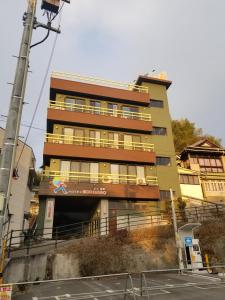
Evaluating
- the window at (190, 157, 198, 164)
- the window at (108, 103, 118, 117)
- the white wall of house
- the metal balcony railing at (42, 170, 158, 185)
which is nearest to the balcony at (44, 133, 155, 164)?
the metal balcony railing at (42, 170, 158, 185)

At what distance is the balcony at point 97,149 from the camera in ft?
87.2

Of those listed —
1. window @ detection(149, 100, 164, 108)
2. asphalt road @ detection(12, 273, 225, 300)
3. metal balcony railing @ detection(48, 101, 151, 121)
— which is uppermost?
window @ detection(149, 100, 164, 108)

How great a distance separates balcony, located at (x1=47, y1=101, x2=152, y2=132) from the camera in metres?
28.5

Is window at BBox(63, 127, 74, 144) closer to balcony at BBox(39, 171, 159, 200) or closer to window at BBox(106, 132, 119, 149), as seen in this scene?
balcony at BBox(39, 171, 159, 200)

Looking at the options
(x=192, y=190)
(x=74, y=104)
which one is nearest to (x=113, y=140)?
(x=74, y=104)

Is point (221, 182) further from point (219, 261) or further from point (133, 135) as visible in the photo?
point (219, 261)

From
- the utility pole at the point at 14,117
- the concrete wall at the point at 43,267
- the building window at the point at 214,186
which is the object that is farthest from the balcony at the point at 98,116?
the utility pole at the point at 14,117

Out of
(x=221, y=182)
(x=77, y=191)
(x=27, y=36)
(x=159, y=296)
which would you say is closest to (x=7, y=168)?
(x=27, y=36)

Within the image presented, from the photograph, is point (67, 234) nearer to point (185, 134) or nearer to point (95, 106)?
point (95, 106)

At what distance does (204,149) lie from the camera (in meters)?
40.9

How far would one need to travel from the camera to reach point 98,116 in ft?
98.4

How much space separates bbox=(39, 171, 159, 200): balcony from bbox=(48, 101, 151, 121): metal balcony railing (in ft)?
26.4

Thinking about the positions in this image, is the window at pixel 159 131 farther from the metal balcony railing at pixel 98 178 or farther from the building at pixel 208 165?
the building at pixel 208 165

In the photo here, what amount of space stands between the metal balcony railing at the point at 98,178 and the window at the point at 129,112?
8258 millimetres
